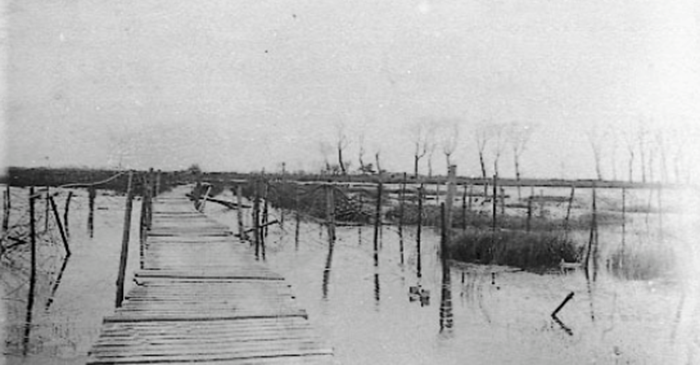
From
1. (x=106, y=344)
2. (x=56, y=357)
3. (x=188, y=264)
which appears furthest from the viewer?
(x=188, y=264)

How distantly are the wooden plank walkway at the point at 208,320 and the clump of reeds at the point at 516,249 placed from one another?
208 centimetres

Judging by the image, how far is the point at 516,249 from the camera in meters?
4.81

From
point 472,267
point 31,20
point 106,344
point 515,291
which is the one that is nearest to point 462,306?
point 515,291

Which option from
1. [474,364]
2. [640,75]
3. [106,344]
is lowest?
[474,364]

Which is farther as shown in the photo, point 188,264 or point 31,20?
point 188,264

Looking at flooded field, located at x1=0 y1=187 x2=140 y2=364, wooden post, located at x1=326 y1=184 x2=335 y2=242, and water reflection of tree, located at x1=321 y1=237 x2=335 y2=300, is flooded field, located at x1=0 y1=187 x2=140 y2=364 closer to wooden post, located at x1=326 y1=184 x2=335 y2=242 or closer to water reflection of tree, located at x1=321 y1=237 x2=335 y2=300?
water reflection of tree, located at x1=321 y1=237 x2=335 y2=300

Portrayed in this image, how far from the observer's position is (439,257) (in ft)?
16.9

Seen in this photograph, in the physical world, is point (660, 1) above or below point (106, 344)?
above

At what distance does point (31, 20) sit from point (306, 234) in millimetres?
4713

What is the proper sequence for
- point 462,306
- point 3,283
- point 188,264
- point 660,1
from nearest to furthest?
point 660,1 < point 188,264 < point 462,306 < point 3,283

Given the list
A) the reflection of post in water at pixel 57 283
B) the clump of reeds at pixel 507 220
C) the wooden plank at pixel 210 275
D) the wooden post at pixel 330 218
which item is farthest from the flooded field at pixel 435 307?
the clump of reeds at pixel 507 220

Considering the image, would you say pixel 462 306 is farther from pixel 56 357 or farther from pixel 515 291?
pixel 56 357

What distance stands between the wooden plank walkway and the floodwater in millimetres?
430

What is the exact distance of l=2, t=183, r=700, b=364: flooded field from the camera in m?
2.70
